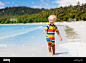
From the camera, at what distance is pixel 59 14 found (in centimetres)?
10394

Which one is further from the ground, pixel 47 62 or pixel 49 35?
pixel 49 35

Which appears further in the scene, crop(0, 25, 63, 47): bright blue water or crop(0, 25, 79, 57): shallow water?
crop(0, 25, 63, 47): bright blue water

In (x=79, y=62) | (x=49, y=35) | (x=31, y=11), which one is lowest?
(x=79, y=62)

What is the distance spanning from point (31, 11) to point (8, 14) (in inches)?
1122

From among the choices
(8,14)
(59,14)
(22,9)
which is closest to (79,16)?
(59,14)

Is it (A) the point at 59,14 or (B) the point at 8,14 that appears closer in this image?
(A) the point at 59,14

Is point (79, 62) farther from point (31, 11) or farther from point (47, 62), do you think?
point (31, 11)

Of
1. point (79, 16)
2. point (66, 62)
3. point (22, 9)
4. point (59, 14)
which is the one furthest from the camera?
point (22, 9)

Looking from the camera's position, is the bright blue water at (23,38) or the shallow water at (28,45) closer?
the shallow water at (28,45)

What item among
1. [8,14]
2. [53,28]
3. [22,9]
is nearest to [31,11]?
[22,9]

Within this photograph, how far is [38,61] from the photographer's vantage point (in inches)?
136

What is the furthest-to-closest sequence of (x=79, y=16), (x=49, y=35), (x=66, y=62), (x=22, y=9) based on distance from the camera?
(x=22, y=9)
(x=79, y=16)
(x=49, y=35)
(x=66, y=62)

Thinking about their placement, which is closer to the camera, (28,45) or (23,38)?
(28,45)

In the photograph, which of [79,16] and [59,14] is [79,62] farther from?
[59,14]
